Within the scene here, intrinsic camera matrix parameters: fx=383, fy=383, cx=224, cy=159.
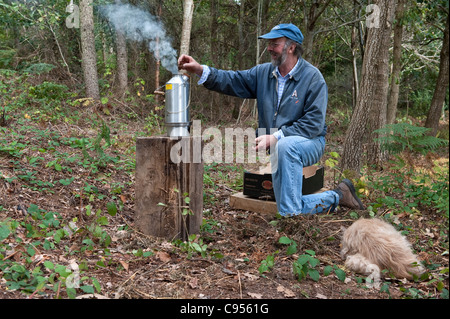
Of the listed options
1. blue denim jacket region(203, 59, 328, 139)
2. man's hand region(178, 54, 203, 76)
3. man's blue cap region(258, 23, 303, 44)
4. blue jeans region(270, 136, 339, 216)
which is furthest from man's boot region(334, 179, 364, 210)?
man's hand region(178, 54, 203, 76)

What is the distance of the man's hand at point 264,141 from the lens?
3.45 metres

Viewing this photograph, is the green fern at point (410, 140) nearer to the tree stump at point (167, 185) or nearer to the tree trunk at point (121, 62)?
the tree stump at point (167, 185)

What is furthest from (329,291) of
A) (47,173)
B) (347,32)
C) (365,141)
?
(347,32)

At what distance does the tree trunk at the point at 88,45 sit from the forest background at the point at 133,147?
0.03 metres

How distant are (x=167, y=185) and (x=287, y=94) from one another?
5.02ft

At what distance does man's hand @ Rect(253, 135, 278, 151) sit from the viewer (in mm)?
3447

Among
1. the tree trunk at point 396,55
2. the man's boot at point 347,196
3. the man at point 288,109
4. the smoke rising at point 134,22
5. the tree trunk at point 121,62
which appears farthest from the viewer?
the smoke rising at point 134,22

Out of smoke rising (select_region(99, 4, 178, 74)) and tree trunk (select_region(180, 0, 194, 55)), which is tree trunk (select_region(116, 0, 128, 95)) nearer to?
smoke rising (select_region(99, 4, 178, 74))

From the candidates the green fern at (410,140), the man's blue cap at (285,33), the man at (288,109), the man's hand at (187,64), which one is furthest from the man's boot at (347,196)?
the man's hand at (187,64)

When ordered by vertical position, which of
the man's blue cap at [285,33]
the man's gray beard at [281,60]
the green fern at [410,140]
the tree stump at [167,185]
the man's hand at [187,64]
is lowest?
the tree stump at [167,185]

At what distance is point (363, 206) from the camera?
13.5ft

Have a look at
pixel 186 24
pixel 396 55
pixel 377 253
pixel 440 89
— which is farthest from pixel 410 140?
pixel 440 89

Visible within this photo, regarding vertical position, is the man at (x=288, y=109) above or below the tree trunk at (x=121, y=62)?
below
